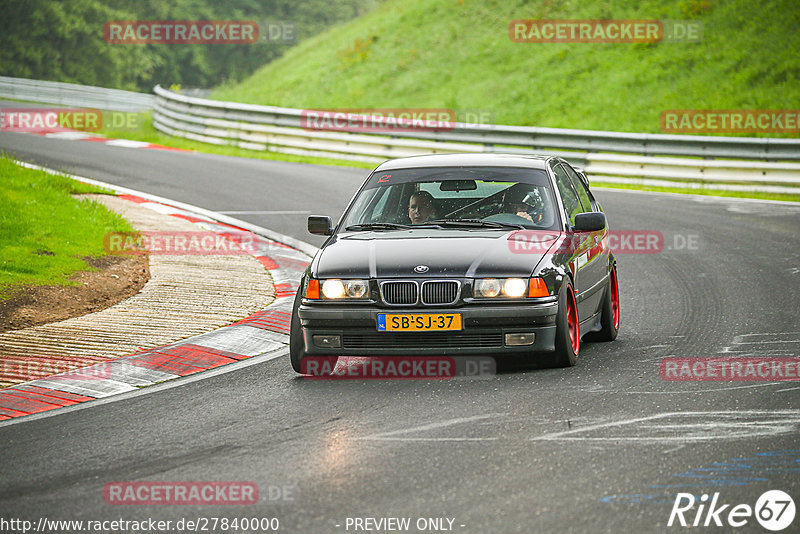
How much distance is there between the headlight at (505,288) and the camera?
7.43 meters

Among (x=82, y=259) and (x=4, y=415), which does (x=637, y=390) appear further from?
(x=82, y=259)

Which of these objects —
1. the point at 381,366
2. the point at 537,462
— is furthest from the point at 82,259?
the point at 537,462

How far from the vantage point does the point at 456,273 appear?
24.4 ft

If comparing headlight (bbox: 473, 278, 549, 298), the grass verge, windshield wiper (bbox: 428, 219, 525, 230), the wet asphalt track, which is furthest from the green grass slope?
headlight (bbox: 473, 278, 549, 298)

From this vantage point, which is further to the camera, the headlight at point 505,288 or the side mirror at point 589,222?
the side mirror at point 589,222

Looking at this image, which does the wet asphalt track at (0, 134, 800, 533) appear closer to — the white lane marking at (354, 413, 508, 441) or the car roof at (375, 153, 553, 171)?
the white lane marking at (354, 413, 508, 441)

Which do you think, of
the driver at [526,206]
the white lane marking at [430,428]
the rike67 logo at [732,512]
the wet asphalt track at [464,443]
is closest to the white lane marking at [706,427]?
the wet asphalt track at [464,443]

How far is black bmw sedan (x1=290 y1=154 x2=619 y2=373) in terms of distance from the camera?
7410 mm

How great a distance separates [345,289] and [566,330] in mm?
1552

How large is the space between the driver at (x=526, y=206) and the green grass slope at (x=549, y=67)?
64.1ft

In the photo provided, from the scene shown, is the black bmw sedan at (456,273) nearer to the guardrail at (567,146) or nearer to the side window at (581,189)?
the side window at (581,189)

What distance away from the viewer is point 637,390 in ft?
23.5

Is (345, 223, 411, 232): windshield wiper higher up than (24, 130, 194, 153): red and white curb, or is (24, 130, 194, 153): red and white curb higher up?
(24, 130, 194, 153): red and white curb

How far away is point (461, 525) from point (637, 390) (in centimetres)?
278
